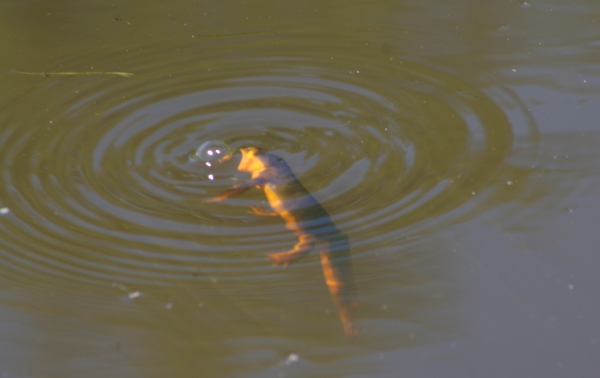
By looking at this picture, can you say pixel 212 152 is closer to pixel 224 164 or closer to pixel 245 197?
pixel 224 164

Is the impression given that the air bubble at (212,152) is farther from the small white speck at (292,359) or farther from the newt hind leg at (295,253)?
the small white speck at (292,359)

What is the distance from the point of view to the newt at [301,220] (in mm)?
2877

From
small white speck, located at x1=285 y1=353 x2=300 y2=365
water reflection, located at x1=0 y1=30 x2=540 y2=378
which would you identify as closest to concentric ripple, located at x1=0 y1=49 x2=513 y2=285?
water reflection, located at x1=0 y1=30 x2=540 y2=378

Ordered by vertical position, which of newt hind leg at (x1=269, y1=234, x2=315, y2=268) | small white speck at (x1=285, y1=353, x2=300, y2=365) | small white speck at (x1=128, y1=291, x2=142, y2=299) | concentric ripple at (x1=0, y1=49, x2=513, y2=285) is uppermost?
concentric ripple at (x1=0, y1=49, x2=513, y2=285)

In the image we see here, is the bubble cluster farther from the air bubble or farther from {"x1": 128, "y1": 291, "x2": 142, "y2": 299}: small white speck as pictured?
{"x1": 128, "y1": 291, "x2": 142, "y2": 299}: small white speck

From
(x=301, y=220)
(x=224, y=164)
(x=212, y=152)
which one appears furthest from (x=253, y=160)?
(x=301, y=220)

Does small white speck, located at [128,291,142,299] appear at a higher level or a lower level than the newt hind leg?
higher

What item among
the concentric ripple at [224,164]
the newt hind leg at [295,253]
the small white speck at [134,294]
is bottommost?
the newt hind leg at [295,253]

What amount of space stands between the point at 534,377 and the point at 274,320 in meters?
1.01

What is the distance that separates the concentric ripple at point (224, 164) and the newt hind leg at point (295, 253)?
0.12 feet

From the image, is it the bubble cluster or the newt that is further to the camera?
the bubble cluster

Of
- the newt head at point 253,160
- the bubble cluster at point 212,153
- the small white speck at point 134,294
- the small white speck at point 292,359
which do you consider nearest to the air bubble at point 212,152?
the bubble cluster at point 212,153

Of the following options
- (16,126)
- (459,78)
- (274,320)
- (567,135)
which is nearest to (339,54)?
(459,78)

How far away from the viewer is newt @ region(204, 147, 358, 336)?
2877mm
